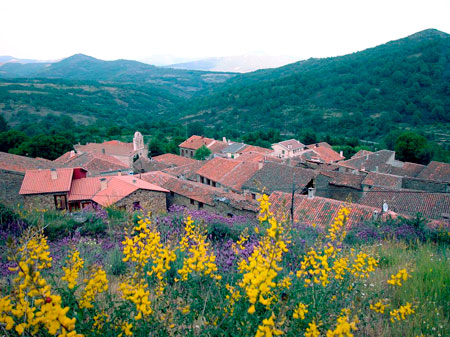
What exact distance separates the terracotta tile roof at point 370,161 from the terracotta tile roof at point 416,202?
1586cm

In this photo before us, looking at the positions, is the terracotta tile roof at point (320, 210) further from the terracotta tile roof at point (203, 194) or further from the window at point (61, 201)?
the window at point (61, 201)

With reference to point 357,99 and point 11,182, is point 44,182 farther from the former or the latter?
point 357,99

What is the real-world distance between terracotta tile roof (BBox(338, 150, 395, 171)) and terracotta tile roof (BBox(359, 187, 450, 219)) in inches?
624

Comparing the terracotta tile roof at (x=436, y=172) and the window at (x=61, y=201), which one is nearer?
the window at (x=61, y=201)

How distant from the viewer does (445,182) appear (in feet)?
84.8

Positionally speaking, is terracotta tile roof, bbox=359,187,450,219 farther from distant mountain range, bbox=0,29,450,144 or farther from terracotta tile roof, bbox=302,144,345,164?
distant mountain range, bbox=0,29,450,144

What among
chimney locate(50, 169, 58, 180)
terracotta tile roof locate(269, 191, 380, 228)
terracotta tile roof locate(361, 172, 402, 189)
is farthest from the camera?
terracotta tile roof locate(361, 172, 402, 189)

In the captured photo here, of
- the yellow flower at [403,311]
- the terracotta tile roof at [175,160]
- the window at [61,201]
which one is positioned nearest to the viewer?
the yellow flower at [403,311]

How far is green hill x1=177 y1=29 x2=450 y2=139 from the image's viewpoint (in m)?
71.6

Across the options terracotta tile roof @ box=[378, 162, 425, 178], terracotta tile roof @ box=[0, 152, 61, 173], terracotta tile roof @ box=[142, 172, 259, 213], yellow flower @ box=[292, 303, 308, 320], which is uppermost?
yellow flower @ box=[292, 303, 308, 320]

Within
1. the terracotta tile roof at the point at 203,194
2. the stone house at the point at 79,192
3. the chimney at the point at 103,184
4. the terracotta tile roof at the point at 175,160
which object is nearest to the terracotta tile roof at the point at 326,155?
the terracotta tile roof at the point at 175,160

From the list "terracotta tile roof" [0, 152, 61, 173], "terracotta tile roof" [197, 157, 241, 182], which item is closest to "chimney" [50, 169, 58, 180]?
"terracotta tile roof" [0, 152, 61, 173]

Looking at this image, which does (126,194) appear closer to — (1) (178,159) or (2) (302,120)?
(1) (178,159)

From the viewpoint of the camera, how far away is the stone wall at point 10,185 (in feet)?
59.9
